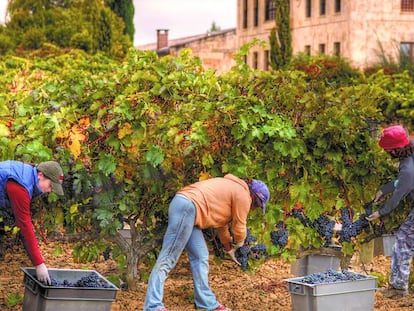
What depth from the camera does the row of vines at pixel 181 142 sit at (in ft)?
28.4

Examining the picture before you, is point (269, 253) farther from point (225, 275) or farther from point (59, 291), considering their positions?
point (59, 291)

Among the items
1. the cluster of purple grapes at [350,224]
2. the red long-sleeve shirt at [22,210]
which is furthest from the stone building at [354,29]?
the red long-sleeve shirt at [22,210]

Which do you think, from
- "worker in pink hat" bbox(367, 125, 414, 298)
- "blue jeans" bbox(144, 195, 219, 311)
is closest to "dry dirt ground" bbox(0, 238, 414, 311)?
"worker in pink hat" bbox(367, 125, 414, 298)

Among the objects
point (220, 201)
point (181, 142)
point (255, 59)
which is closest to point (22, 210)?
point (220, 201)

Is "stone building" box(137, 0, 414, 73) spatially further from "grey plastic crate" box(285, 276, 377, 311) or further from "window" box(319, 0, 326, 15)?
"grey plastic crate" box(285, 276, 377, 311)

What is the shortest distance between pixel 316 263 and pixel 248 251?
120 cm

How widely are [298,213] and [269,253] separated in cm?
47

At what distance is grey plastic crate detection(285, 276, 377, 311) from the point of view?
795 cm

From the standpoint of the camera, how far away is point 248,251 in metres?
9.07

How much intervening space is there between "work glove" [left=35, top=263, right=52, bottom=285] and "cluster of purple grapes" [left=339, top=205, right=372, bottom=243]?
10.7ft

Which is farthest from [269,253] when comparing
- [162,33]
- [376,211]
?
[162,33]

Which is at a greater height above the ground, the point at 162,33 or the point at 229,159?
the point at 162,33

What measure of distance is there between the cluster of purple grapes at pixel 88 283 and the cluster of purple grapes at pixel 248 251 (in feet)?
5.36

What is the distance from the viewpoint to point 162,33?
67.1 meters
